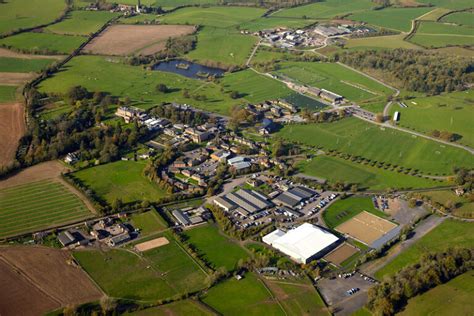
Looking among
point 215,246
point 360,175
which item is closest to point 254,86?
point 360,175

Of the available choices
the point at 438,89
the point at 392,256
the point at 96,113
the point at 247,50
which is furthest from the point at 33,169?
the point at 438,89

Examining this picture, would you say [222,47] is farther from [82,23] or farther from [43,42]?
[82,23]

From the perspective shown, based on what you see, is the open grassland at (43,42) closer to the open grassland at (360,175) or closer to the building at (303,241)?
the open grassland at (360,175)

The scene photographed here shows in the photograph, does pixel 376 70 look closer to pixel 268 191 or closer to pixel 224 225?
pixel 268 191

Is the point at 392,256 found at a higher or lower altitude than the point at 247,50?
lower

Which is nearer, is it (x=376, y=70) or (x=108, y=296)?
(x=108, y=296)

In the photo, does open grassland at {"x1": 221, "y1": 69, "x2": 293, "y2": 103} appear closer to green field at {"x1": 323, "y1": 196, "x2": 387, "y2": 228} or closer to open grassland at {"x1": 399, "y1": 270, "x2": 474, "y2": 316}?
green field at {"x1": 323, "y1": 196, "x2": 387, "y2": 228}
